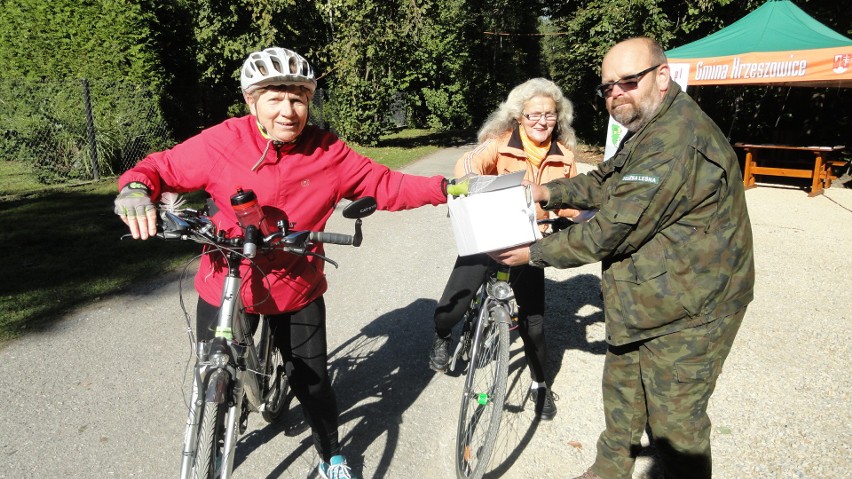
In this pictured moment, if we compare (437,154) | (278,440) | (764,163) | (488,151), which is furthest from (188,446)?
(437,154)

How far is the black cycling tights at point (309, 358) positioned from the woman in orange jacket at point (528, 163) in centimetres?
120

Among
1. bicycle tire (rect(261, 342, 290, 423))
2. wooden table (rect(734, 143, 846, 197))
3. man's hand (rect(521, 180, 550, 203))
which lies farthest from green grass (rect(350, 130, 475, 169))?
man's hand (rect(521, 180, 550, 203))

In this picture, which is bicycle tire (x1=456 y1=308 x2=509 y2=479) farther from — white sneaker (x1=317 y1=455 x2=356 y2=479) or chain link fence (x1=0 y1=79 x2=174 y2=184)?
chain link fence (x1=0 y1=79 x2=174 y2=184)

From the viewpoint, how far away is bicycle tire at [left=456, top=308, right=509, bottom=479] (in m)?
3.06

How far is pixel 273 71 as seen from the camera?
2371 millimetres

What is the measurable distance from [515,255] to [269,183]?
1.15 metres

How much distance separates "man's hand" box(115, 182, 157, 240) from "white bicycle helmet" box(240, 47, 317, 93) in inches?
24.8

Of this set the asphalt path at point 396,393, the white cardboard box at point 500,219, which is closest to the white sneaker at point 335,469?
the asphalt path at point 396,393

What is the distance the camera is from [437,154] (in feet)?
62.3

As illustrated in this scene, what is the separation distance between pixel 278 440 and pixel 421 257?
161 inches

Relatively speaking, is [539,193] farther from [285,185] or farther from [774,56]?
[774,56]

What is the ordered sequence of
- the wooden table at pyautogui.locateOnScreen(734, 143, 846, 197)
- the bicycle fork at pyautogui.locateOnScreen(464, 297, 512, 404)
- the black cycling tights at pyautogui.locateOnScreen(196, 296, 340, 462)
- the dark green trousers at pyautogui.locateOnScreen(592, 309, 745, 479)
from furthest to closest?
the wooden table at pyautogui.locateOnScreen(734, 143, 846, 197), the bicycle fork at pyautogui.locateOnScreen(464, 297, 512, 404), the black cycling tights at pyautogui.locateOnScreen(196, 296, 340, 462), the dark green trousers at pyautogui.locateOnScreen(592, 309, 745, 479)

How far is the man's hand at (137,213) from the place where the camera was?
206 centimetres

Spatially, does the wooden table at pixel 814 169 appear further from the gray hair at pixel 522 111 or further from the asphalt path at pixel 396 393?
the gray hair at pixel 522 111
